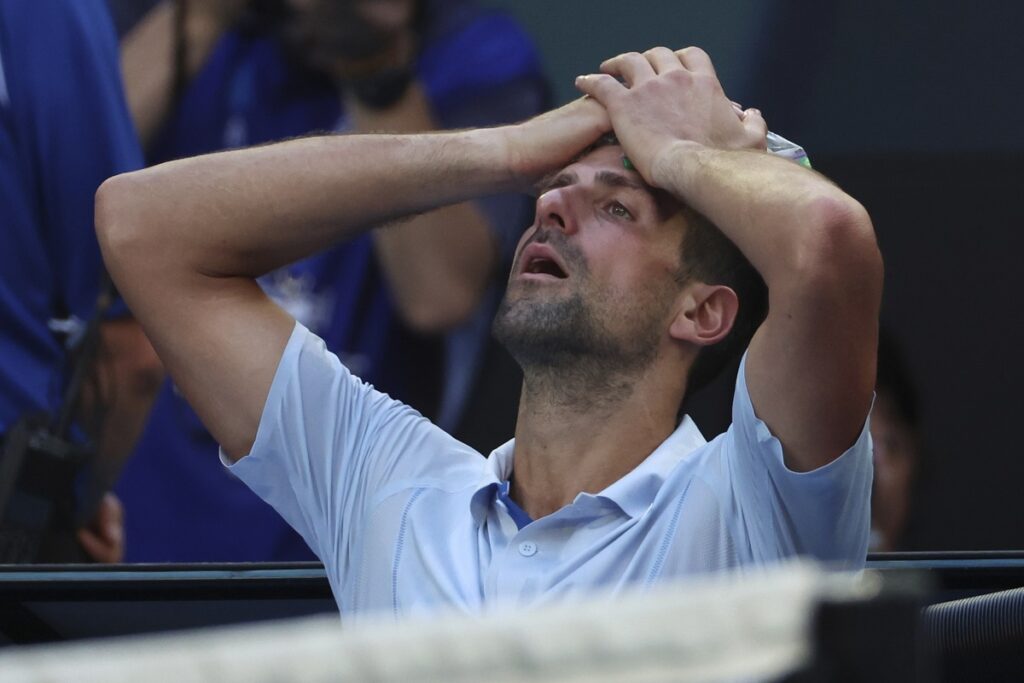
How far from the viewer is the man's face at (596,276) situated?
158 centimetres

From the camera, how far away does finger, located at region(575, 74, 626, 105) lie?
69.0 inches

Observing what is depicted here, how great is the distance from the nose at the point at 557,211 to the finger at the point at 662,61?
0.73 ft

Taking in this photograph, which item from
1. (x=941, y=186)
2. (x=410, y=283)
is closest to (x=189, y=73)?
(x=410, y=283)

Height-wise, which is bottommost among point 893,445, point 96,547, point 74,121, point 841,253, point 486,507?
point 96,547

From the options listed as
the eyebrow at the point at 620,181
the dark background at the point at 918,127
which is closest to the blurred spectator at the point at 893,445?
the dark background at the point at 918,127

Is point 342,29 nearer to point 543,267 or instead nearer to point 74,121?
point 74,121

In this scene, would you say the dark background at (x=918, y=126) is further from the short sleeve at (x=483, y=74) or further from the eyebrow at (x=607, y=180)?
the eyebrow at (x=607, y=180)

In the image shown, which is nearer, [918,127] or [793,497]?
[793,497]

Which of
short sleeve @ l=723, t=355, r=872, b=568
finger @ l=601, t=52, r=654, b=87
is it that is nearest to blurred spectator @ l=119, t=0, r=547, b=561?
finger @ l=601, t=52, r=654, b=87

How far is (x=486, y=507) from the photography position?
1.57m

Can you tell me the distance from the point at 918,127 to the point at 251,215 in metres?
1.19

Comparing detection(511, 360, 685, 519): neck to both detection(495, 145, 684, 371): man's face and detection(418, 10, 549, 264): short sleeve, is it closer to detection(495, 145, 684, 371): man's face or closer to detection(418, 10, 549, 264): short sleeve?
detection(495, 145, 684, 371): man's face

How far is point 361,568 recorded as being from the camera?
154 cm

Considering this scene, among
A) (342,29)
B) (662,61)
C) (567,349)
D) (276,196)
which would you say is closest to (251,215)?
(276,196)
